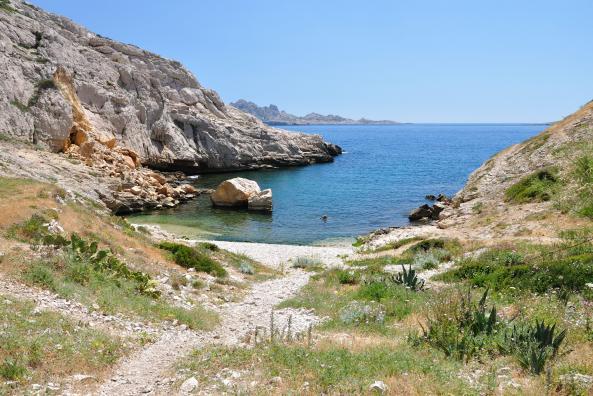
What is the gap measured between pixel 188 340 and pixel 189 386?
3731mm

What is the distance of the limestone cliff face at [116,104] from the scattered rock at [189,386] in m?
48.3

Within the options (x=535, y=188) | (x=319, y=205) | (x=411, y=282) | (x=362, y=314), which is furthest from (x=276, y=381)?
(x=319, y=205)

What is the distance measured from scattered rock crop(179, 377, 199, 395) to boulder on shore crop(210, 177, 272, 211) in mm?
42271

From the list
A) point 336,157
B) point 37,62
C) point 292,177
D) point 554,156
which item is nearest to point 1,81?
point 37,62

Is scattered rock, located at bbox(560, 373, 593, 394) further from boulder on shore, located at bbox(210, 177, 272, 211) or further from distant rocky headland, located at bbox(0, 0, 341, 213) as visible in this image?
boulder on shore, located at bbox(210, 177, 272, 211)

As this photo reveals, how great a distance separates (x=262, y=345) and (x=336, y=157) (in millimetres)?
107953

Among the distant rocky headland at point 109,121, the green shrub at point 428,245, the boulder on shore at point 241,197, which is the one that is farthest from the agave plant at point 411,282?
the boulder on shore at point 241,197

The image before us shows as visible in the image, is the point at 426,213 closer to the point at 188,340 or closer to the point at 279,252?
the point at 279,252

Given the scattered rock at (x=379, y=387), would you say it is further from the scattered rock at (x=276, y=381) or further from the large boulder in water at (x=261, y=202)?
the large boulder in water at (x=261, y=202)

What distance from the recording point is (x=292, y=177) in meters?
78.4

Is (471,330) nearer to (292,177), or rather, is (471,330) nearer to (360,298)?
(360,298)

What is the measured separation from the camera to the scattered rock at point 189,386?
837 cm

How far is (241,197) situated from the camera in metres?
52.0

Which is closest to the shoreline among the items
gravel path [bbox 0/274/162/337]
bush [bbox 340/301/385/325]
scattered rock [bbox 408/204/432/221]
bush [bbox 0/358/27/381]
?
bush [bbox 340/301/385/325]
